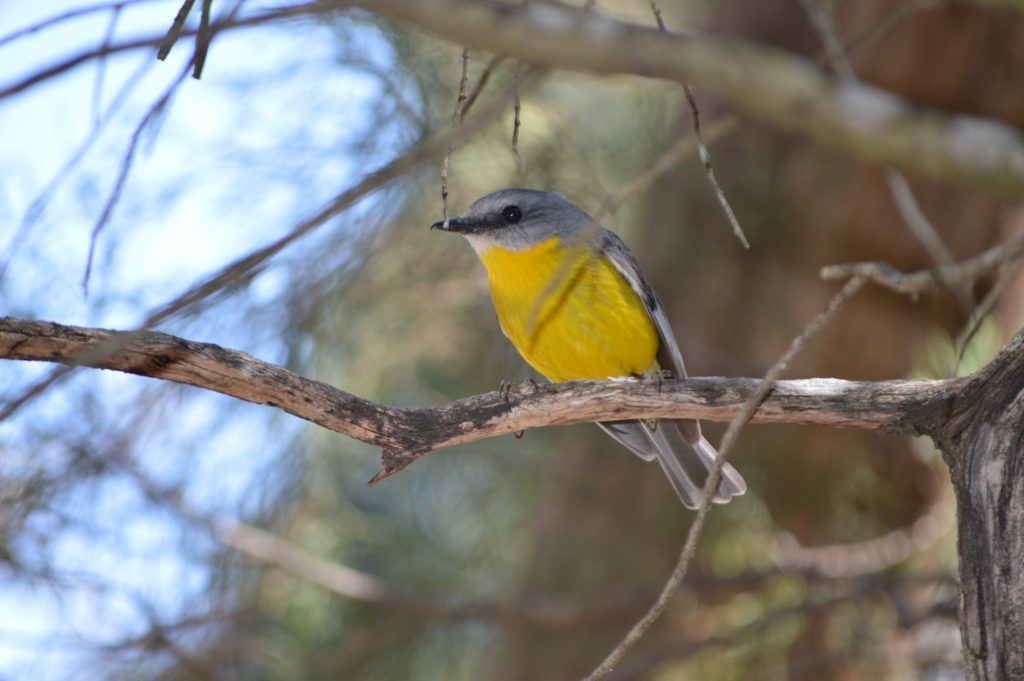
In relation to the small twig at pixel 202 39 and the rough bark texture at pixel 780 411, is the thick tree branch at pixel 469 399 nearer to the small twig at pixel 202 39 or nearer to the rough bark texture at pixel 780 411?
the rough bark texture at pixel 780 411

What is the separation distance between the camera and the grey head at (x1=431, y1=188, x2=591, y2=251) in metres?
4.72

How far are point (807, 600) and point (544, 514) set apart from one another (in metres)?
2.03

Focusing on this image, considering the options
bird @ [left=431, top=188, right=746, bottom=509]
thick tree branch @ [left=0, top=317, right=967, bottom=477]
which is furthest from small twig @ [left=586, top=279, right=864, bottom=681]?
bird @ [left=431, top=188, right=746, bottom=509]

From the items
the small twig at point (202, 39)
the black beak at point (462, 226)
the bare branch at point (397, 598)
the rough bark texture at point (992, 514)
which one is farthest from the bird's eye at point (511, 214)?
the small twig at point (202, 39)

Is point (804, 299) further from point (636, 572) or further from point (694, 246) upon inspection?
point (636, 572)

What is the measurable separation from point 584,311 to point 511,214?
0.76m

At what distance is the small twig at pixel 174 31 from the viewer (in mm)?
1647

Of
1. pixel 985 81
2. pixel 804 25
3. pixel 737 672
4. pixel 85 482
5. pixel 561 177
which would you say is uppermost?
pixel 804 25

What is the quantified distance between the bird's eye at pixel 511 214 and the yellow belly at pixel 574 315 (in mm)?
190

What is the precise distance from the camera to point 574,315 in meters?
4.31

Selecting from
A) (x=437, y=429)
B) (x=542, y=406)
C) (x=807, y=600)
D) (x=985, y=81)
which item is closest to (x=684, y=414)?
(x=542, y=406)

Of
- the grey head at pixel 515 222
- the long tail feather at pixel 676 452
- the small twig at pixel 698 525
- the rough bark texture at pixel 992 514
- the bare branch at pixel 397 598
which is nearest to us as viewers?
the small twig at pixel 698 525

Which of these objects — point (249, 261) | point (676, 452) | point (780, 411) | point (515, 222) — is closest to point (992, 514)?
point (780, 411)

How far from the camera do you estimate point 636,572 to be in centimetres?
654
